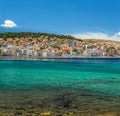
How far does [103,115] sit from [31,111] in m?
5.66

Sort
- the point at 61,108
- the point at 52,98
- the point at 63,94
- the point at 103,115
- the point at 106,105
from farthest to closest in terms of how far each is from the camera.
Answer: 1. the point at 63,94
2. the point at 52,98
3. the point at 106,105
4. the point at 61,108
5. the point at 103,115

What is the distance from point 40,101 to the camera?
102 feet

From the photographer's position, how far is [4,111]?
2586 centimetres

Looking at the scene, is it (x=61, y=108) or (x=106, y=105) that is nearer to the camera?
(x=61, y=108)

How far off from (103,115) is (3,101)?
989 centimetres

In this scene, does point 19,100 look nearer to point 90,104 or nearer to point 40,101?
point 40,101

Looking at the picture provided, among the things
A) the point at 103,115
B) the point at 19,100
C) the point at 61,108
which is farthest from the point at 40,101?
the point at 103,115

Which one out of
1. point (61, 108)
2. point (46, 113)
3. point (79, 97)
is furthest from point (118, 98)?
point (46, 113)

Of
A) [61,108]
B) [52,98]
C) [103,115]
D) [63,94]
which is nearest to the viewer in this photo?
[103,115]

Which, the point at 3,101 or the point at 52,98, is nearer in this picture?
the point at 3,101

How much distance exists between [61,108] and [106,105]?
4755 millimetres

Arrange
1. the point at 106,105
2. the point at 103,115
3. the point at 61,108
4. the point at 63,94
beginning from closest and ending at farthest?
the point at 103,115, the point at 61,108, the point at 106,105, the point at 63,94

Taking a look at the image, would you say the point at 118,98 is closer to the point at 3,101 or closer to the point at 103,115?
the point at 103,115

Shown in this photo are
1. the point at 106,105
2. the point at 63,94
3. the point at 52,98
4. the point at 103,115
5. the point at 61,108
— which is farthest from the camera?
the point at 63,94
